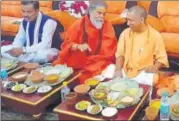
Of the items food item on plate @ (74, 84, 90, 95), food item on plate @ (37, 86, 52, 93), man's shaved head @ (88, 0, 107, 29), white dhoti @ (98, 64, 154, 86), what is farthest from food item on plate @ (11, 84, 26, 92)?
man's shaved head @ (88, 0, 107, 29)

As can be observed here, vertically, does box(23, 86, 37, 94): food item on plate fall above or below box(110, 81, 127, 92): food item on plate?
below

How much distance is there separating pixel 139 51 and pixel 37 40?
1.17 meters

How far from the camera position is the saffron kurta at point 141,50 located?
2688 mm

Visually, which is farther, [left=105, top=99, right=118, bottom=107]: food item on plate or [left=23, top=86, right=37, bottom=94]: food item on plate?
[left=23, top=86, right=37, bottom=94]: food item on plate

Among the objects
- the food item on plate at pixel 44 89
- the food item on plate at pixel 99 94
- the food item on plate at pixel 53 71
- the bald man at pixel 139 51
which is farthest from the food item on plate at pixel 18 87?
the bald man at pixel 139 51

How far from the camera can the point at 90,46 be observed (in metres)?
3.01

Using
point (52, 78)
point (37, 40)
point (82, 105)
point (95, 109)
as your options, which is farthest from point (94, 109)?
point (37, 40)

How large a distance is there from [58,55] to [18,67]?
526mm

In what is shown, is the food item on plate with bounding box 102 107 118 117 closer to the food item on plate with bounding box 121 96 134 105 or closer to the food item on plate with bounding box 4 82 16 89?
the food item on plate with bounding box 121 96 134 105

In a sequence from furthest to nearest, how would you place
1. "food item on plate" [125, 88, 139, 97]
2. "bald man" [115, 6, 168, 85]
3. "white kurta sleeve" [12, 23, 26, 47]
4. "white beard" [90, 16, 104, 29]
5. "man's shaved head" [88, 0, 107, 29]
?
"white kurta sleeve" [12, 23, 26, 47] < "white beard" [90, 16, 104, 29] < "man's shaved head" [88, 0, 107, 29] < "bald man" [115, 6, 168, 85] < "food item on plate" [125, 88, 139, 97]

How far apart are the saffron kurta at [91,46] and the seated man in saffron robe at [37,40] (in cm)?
29

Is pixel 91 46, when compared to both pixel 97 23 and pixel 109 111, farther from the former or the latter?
pixel 109 111

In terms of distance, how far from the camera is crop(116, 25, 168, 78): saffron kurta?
269 cm

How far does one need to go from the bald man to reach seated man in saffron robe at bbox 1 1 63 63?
0.82m
